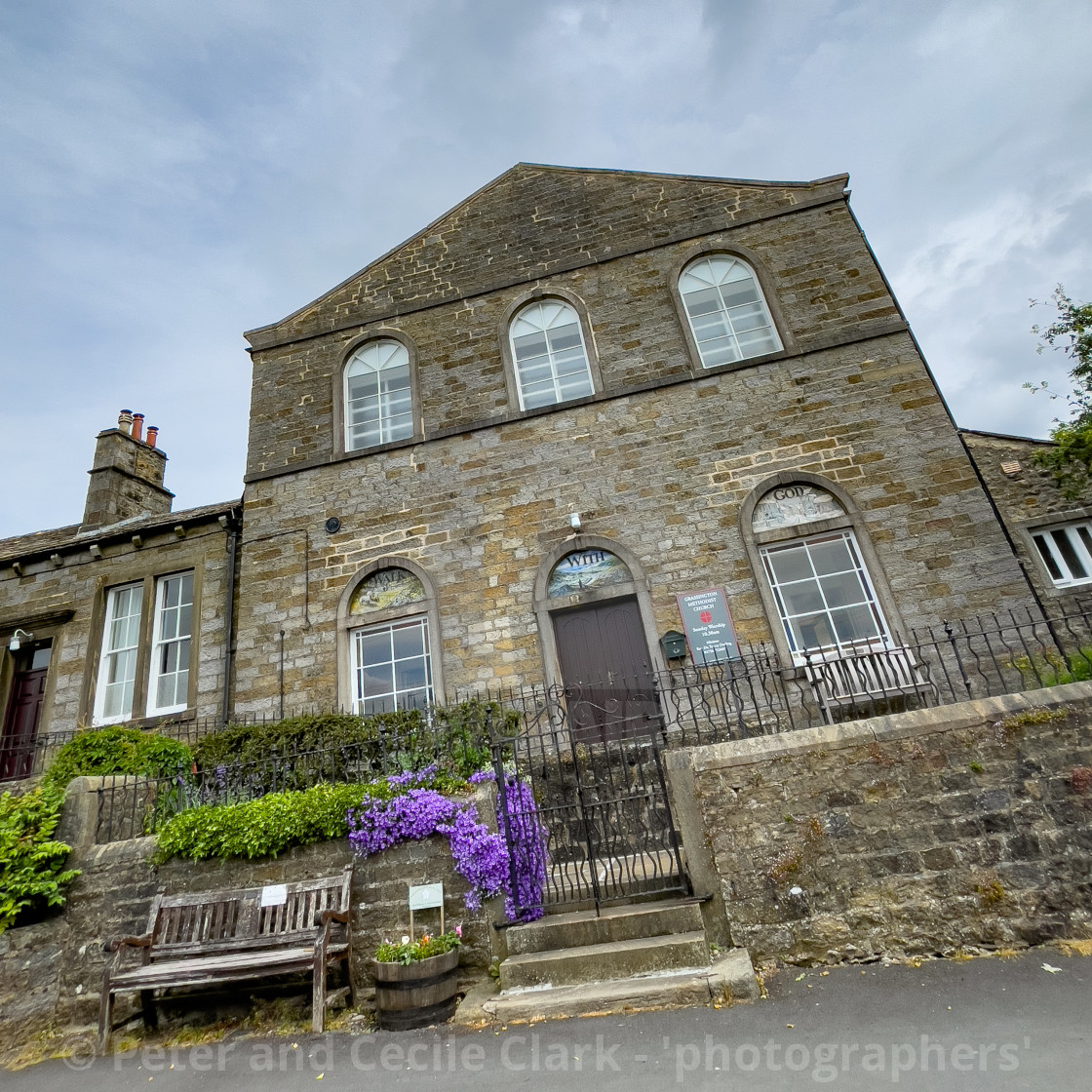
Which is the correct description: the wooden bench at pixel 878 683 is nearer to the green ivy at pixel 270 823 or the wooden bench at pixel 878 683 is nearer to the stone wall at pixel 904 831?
the stone wall at pixel 904 831

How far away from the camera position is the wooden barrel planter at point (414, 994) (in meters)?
4.68

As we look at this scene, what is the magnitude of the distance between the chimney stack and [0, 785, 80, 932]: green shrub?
8479mm

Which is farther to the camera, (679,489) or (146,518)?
(146,518)

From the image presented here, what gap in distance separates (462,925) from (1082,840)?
437 centimetres

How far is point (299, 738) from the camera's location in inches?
319

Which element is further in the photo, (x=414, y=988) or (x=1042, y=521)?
(x=1042, y=521)

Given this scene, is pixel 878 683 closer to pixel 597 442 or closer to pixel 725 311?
pixel 597 442

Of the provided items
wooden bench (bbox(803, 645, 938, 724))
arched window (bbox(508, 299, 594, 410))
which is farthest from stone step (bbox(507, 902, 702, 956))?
arched window (bbox(508, 299, 594, 410))

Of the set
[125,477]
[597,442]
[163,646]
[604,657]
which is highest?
[125,477]

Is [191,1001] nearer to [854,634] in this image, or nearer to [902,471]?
[854,634]

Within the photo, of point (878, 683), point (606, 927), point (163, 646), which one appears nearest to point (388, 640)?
point (163, 646)

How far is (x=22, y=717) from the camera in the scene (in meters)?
12.1

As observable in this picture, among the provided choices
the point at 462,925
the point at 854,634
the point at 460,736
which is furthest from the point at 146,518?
the point at 854,634

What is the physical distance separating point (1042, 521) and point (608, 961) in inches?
450
